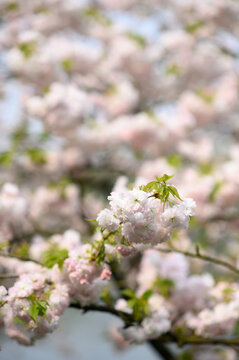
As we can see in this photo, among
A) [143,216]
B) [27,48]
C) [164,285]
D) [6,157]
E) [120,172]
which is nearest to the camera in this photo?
[143,216]

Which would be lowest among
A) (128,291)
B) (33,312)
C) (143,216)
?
(33,312)

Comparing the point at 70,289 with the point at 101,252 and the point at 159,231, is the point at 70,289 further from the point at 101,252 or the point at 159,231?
the point at 159,231

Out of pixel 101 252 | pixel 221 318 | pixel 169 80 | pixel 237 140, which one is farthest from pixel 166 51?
pixel 101 252

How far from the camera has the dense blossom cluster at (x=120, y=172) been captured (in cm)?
125

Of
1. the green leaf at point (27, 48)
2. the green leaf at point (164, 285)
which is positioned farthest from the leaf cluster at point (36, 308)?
the green leaf at point (27, 48)

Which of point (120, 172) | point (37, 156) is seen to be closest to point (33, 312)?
point (120, 172)

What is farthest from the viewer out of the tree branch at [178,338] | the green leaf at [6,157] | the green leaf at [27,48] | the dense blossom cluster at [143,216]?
the green leaf at [27,48]

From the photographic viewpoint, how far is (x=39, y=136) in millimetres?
3441

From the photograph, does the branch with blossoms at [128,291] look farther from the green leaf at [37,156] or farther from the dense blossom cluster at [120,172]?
the green leaf at [37,156]

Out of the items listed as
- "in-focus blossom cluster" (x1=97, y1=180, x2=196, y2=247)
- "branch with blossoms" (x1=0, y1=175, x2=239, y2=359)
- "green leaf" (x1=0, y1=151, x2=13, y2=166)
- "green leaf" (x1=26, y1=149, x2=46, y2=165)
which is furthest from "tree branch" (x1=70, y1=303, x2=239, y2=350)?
"green leaf" (x1=26, y1=149, x2=46, y2=165)

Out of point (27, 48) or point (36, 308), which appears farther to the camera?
point (27, 48)

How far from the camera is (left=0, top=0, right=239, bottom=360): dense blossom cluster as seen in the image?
1.25 metres

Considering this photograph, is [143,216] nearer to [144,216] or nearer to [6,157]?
[144,216]

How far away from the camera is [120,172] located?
321 centimetres
